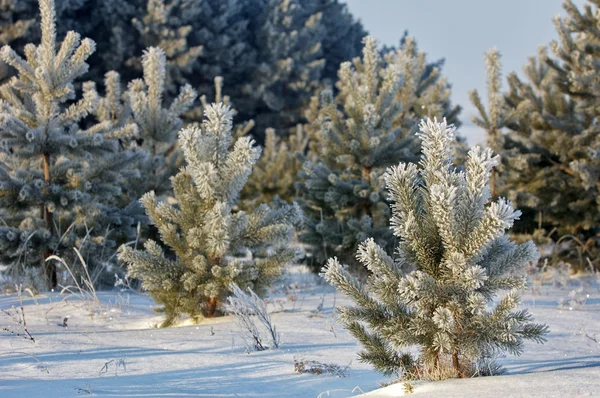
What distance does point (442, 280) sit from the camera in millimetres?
3812

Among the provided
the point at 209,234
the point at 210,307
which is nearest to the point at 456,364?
the point at 209,234

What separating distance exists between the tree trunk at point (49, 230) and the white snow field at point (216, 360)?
140 cm

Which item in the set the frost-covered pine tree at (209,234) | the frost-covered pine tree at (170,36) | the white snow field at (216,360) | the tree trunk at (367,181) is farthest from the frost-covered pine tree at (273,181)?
the frost-covered pine tree at (209,234)

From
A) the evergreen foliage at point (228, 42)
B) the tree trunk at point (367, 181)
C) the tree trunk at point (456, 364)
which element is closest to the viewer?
the tree trunk at point (456, 364)

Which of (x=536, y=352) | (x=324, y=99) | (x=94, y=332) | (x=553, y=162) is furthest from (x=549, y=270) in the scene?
(x=94, y=332)

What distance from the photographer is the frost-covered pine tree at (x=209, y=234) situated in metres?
Answer: 6.06

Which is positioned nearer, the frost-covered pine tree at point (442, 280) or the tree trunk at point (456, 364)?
the frost-covered pine tree at point (442, 280)

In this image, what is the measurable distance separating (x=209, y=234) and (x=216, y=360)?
5.43ft

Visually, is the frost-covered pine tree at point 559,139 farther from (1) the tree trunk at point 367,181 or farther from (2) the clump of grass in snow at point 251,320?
(2) the clump of grass in snow at point 251,320

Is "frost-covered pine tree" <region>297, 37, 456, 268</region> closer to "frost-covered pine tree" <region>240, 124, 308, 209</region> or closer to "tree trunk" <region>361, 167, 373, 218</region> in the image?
"tree trunk" <region>361, 167, 373, 218</region>

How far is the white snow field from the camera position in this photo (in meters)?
3.61

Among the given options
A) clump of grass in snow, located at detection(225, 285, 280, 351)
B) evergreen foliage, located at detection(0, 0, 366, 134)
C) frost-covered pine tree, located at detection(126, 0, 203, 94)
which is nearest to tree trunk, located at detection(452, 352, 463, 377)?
clump of grass in snow, located at detection(225, 285, 280, 351)

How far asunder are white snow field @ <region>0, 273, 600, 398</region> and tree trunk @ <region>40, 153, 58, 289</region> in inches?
55.3

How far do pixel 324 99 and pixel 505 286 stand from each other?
767cm
